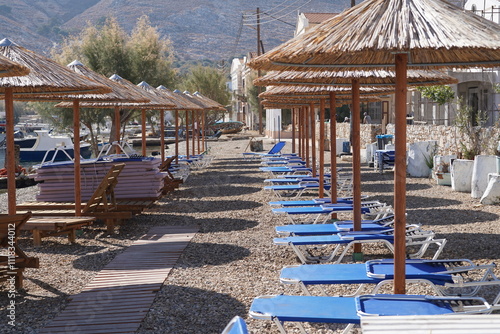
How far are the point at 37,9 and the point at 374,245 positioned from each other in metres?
194

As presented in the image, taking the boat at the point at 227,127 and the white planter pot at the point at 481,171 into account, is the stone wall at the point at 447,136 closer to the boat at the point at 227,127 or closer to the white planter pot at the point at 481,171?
the white planter pot at the point at 481,171

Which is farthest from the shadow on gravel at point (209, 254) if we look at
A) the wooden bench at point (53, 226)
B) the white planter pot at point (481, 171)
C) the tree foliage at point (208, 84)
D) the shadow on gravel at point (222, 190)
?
the tree foliage at point (208, 84)

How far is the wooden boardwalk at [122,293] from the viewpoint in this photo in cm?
523

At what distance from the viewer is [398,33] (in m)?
4.70

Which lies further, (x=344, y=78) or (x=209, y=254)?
(x=344, y=78)

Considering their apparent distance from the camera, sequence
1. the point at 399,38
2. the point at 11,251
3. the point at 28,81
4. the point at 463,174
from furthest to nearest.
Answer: the point at 463,174
the point at 28,81
the point at 11,251
the point at 399,38

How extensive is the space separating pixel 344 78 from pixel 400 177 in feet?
12.5

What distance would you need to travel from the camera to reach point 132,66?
29562mm

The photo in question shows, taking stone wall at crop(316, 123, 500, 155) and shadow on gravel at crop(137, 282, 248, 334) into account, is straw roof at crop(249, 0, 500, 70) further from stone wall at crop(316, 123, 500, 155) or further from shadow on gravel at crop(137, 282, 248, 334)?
stone wall at crop(316, 123, 500, 155)

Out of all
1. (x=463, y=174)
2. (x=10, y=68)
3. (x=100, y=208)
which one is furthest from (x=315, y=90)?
(x=10, y=68)

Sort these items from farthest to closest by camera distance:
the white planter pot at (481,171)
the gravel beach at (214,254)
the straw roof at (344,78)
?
A: 1. the white planter pot at (481,171)
2. the straw roof at (344,78)
3. the gravel beach at (214,254)

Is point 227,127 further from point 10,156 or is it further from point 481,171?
point 10,156

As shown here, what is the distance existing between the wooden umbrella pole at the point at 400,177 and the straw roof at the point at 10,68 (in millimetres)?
3697

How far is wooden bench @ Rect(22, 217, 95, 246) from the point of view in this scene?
8555mm
